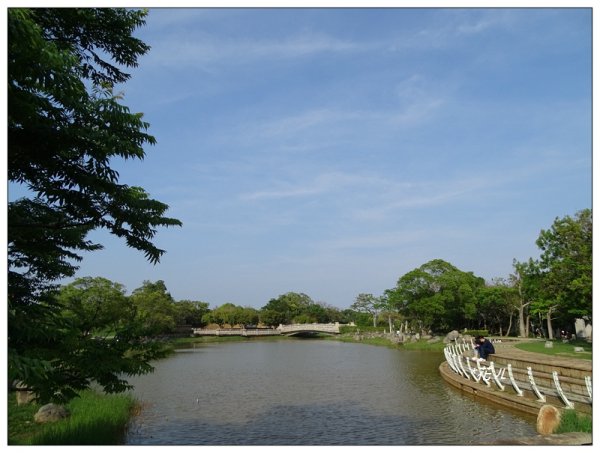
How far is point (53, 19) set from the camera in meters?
7.98

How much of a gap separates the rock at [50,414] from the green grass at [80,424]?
6.9 inches

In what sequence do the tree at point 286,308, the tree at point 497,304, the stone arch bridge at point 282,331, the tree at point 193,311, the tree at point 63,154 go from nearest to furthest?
1. the tree at point 63,154
2. the tree at point 497,304
3. the stone arch bridge at point 282,331
4. the tree at point 193,311
5. the tree at point 286,308

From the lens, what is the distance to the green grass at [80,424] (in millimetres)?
11230

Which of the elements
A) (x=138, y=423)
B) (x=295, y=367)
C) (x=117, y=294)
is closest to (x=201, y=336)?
(x=117, y=294)

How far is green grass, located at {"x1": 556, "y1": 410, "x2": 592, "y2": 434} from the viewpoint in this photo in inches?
445

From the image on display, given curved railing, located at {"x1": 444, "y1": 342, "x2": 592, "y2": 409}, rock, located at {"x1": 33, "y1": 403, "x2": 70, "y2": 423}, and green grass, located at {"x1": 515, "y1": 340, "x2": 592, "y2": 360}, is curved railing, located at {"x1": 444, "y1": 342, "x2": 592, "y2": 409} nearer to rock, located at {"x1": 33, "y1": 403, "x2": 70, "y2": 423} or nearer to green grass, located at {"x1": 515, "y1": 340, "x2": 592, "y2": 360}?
green grass, located at {"x1": 515, "y1": 340, "x2": 592, "y2": 360}

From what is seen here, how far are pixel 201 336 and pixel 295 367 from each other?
48173 mm

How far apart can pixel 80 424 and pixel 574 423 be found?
39.7 feet

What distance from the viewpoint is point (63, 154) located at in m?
7.30

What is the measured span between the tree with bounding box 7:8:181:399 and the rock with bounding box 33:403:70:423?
6198 mm

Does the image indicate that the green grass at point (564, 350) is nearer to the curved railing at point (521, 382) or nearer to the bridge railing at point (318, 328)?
the curved railing at point (521, 382)

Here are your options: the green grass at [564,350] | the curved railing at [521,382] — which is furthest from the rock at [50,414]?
the green grass at [564,350]

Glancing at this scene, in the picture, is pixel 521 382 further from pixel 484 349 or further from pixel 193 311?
Result: pixel 193 311

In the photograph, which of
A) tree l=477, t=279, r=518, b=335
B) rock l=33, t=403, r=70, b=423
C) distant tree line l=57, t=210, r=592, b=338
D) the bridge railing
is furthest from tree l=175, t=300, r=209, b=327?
rock l=33, t=403, r=70, b=423
